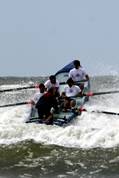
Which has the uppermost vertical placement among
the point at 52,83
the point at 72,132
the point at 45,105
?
the point at 52,83

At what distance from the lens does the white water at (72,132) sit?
44.4ft

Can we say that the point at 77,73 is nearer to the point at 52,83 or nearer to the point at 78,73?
the point at 78,73

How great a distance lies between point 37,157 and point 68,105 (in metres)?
4.21

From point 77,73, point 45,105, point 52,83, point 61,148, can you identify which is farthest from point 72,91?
point 61,148

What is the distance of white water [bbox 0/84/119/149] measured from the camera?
1352 cm

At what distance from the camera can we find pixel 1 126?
51.6 feet

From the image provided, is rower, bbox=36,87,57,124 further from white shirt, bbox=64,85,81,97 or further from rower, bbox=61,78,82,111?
white shirt, bbox=64,85,81,97

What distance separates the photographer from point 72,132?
46.9 ft

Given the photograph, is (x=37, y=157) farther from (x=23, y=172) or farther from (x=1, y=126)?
(x=1, y=126)

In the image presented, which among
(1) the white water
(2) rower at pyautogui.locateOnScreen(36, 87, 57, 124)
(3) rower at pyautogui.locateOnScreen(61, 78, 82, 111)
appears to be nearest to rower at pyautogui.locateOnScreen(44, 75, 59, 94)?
(3) rower at pyautogui.locateOnScreen(61, 78, 82, 111)

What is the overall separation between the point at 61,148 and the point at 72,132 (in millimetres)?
1307

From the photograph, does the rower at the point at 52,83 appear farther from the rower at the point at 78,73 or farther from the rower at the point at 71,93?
the rower at the point at 78,73

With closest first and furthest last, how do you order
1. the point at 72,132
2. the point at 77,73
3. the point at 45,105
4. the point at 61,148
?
the point at 61,148 → the point at 72,132 → the point at 45,105 → the point at 77,73

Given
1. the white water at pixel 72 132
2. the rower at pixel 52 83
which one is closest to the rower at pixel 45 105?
the white water at pixel 72 132
